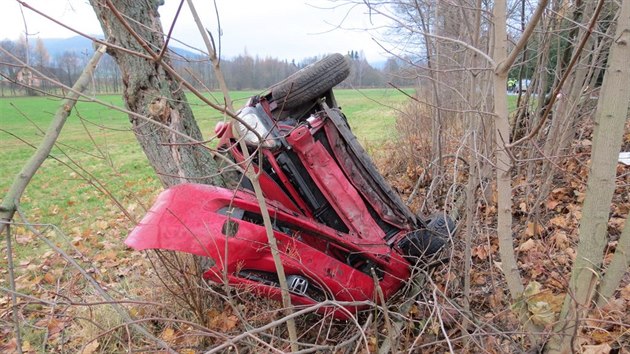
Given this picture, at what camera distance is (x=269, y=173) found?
114 inches

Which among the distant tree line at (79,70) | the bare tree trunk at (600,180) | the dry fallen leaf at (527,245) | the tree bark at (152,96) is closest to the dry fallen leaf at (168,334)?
the tree bark at (152,96)

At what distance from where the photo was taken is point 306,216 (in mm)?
2932

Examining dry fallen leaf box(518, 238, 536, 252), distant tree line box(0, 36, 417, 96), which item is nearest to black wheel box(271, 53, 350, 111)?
distant tree line box(0, 36, 417, 96)

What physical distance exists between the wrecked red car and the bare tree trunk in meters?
0.76

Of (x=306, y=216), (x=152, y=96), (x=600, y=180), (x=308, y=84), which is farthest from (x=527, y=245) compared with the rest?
(x=152, y=96)

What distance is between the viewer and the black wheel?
9.65ft

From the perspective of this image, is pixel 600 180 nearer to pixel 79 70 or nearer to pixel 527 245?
pixel 527 245

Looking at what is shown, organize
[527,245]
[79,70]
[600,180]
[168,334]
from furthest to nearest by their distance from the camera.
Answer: [527,245] < [168,334] < [79,70] < [600,180]

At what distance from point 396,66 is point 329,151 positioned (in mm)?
1920

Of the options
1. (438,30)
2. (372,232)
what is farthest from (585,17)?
(372,232)

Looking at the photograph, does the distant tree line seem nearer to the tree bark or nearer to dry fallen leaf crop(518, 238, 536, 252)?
the tree bark

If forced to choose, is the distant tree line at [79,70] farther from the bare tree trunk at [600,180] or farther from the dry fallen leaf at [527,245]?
the dry fallen leaf at [527,245]

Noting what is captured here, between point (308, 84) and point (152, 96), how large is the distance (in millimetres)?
1291

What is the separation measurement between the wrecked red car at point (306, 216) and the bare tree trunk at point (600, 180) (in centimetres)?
76
